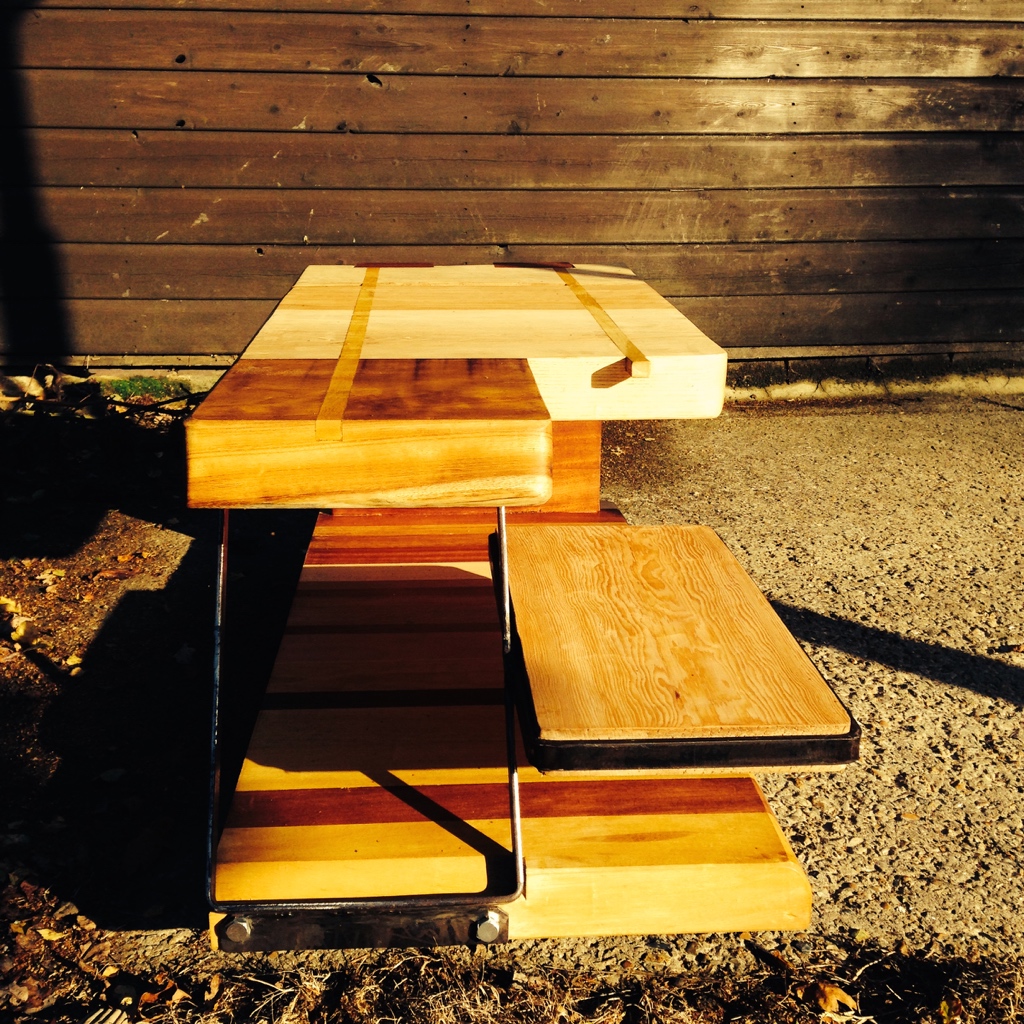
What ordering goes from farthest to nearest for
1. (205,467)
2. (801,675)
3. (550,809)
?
(550,809)
(801,675)
(205,467)

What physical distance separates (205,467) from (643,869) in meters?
1.03

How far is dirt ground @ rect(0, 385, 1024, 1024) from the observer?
169cm

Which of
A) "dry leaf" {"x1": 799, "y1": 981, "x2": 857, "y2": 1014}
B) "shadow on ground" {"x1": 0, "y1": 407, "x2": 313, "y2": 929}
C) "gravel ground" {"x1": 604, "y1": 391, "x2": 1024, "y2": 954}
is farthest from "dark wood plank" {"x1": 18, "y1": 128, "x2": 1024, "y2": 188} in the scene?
"dry leaf" {"x1": 799, "y1": 981, "x2": 857, "y2": 1014}

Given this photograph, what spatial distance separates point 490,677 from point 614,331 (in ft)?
2.78

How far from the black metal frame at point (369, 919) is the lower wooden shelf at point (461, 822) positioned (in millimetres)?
23

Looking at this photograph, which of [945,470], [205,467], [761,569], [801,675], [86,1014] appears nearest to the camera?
[205,467]

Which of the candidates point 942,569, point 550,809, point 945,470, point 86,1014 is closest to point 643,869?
point 550,809

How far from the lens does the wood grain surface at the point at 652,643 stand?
4.68 ft

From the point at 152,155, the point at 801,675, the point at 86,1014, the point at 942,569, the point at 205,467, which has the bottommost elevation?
the point at 86,1014

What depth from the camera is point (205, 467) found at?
1.31m

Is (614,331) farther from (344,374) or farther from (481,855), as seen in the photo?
(481,855)

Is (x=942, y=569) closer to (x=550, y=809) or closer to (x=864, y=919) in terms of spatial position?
(x=864, y=919)

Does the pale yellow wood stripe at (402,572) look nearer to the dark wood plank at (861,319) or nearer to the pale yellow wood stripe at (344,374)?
the pale yellow wood stripe at (344,374)

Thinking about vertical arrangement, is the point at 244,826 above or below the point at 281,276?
below
